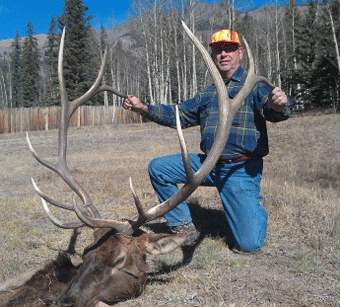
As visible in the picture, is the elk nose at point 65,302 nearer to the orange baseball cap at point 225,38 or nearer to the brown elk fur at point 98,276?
the brown elk fur at point 98,276

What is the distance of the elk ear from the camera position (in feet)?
11.3

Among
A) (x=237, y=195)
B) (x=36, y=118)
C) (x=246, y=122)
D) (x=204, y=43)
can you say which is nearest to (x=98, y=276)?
(x=237, y=195)

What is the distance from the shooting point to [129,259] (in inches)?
128

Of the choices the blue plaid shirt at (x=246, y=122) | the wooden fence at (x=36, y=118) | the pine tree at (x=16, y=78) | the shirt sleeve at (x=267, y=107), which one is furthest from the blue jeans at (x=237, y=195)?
the pine tree at (x=16, y=78)

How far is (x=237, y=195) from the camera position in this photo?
4.27m

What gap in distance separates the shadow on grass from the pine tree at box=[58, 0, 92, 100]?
114ft

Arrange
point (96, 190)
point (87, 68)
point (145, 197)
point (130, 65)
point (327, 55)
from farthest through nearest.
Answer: point (130, 65), point (87, 68), point (327, 55), point (96, 190), point (145, 197)

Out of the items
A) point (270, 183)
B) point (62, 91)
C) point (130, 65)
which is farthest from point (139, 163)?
point (130, 65)

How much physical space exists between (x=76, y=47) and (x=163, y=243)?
3951 centimetres

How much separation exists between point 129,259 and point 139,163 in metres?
8.30

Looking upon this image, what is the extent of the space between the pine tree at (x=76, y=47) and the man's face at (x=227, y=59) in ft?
116

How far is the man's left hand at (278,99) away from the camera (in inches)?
153

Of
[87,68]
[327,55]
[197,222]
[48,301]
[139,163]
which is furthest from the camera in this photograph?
[87,68]

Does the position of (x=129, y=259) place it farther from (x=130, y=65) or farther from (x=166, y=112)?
(x=130, y=65)
